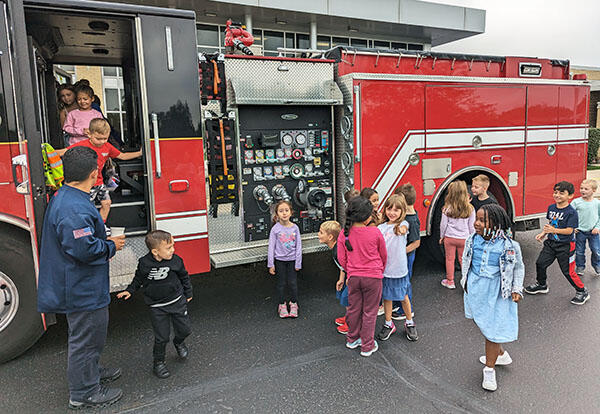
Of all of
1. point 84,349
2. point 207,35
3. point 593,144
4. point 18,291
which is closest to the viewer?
point 84,349

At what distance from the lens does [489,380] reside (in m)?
3.35

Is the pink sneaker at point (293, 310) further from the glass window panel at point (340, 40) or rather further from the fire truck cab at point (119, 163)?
the glass window panel at point (340, 40)

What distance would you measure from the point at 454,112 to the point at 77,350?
4.70 meters

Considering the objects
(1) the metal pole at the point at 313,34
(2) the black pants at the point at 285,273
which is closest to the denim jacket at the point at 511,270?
(2) the black pants at the point at 285,273

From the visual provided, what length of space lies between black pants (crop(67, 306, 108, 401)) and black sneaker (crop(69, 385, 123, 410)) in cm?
3

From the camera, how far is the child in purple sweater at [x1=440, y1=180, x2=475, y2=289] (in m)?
5.31

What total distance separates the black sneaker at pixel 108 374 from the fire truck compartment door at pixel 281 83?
2.60 metres

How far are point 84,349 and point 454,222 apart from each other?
4076 mm

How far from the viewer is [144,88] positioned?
13.0 ft

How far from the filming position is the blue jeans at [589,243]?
566cm

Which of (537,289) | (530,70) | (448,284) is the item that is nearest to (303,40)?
(530,70)

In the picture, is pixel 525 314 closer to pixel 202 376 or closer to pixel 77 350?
pixel 202 376

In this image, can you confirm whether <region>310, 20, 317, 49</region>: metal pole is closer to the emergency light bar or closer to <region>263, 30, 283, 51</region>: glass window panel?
<region>263, 30, 283, 51</region>: glass window panel

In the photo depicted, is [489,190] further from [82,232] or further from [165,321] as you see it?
[82,232]
